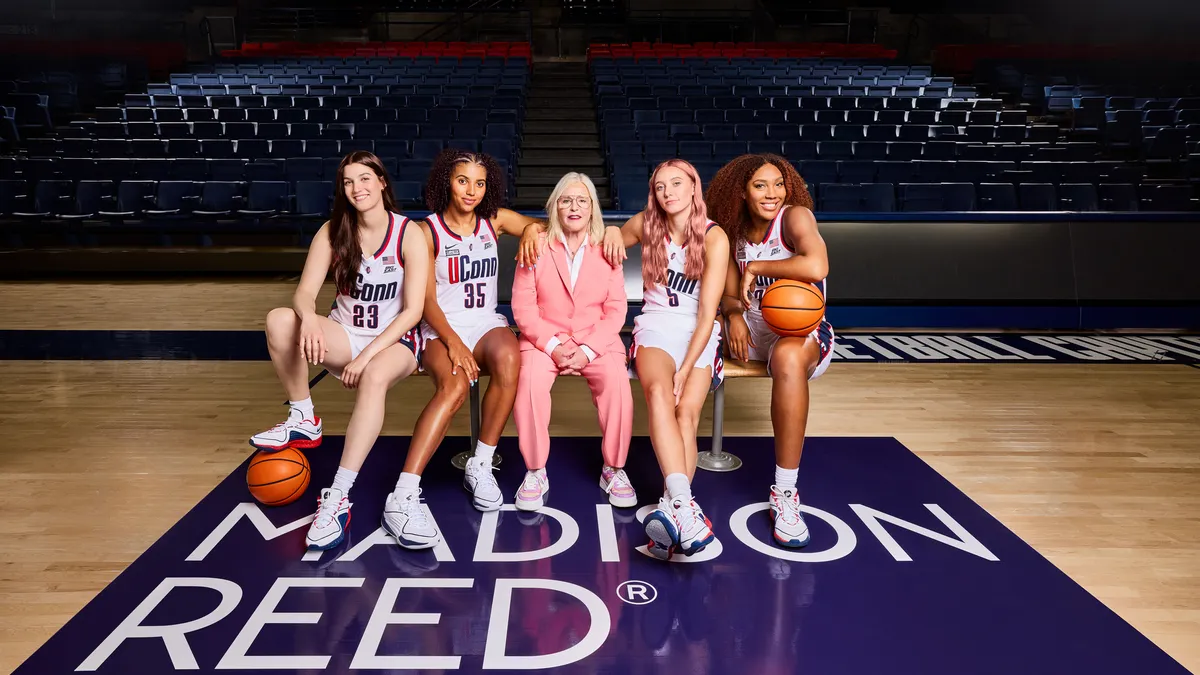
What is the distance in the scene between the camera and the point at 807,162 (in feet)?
25.4

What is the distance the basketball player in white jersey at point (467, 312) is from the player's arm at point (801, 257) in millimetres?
885

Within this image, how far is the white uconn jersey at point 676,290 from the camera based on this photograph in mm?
2924

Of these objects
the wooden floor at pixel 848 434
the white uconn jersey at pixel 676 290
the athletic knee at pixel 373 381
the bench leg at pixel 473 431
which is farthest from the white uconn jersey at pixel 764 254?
the athletic knee at pixel 373 381

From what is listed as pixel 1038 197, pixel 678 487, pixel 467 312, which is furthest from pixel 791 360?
pixel 1038 197

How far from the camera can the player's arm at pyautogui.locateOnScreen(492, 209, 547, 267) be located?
2.92 meters

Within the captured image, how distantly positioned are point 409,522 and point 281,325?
2.67ft

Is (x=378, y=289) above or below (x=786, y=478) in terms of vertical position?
above

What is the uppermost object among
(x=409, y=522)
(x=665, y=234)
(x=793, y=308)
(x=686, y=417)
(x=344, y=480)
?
(x=665, y=234)

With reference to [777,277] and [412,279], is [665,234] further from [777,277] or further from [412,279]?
[412,279]

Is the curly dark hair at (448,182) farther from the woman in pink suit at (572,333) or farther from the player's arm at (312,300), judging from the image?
the player's arm at (312,300)

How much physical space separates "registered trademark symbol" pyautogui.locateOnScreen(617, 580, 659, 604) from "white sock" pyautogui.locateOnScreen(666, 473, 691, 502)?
28cm

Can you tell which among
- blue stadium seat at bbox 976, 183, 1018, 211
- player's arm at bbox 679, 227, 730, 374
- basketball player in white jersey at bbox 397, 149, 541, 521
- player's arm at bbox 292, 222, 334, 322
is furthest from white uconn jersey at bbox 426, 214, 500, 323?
blue stadium seat at bbox 976, 183, 1018, 211

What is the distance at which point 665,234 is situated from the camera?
2930 millimetres

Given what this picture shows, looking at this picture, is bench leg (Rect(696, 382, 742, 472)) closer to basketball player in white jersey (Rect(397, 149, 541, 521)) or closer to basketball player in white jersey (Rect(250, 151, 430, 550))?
basketball player in white jersey (Rect(397, 149, 541, 521))
